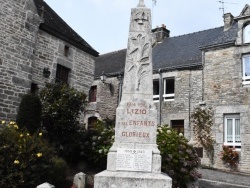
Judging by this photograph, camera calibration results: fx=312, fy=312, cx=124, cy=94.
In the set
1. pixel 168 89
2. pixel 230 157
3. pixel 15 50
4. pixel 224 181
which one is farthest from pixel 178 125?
pixel 15 50

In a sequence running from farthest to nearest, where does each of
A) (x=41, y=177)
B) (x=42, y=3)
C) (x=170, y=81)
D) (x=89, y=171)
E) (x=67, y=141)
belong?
1. (x=170, y=81)
2. (x=42, y=3)
3. (x=67, y=141)
4. (x=89, y=171)
5. (x=41, y=177)

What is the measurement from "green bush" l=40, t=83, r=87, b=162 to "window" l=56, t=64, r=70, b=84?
2.75 meters

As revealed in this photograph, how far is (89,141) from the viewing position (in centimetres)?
1051

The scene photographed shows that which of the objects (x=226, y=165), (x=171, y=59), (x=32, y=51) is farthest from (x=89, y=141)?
(x=171, y=59)

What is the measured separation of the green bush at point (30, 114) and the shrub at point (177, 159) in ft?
12.9

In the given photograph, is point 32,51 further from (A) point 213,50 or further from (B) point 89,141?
(A) point 213,50

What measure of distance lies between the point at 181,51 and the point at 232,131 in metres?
6.41

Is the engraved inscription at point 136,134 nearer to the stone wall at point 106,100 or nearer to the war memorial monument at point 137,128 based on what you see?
the war memorial monument at point 137,128

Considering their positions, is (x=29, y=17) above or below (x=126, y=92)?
above

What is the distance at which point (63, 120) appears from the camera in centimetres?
1046

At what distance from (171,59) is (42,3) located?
7.85m

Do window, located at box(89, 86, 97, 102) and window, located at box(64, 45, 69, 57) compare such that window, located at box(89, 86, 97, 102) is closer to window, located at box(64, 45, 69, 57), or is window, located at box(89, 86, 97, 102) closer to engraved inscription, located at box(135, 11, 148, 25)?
window, located at box(64, 45, 69, 57)

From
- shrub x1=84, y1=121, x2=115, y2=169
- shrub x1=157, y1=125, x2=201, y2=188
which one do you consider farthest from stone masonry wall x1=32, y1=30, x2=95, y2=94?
shrub x1=157, y1=125, x2=201, y2=188

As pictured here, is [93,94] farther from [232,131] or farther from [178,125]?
[232,131]
